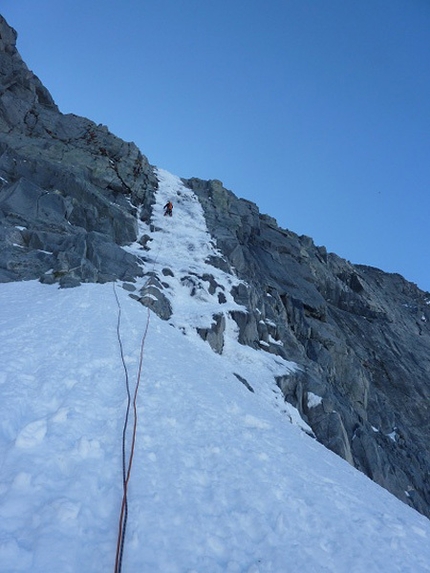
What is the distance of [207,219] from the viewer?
32.9 metres

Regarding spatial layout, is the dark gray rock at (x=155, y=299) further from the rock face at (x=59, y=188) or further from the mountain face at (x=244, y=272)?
the rock face at (x=59, y=188)

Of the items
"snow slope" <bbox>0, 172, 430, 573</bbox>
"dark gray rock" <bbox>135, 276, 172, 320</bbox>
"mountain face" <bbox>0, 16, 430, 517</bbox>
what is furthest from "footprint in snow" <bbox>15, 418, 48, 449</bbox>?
"dark gray rock" <bbox>135, 276, 172, 320</bbox>

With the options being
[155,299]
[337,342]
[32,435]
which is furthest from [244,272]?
[32,435]

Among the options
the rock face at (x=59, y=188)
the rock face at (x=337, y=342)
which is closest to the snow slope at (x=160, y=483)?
the rock face at (x=59, y=188)

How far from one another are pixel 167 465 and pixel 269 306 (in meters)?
20.7

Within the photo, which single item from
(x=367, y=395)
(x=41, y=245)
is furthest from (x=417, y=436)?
(x=41, y=245)

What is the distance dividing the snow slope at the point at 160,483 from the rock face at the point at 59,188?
7867mm

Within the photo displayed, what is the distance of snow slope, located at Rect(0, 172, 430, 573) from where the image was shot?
11.5 feet

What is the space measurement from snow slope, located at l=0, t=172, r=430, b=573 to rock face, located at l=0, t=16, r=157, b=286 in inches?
310

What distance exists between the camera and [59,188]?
2370 cm

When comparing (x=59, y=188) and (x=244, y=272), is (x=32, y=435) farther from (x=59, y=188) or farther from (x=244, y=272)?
(x=244, y=272)

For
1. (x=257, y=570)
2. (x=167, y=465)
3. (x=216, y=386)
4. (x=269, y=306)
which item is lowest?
(x=257, y=570)

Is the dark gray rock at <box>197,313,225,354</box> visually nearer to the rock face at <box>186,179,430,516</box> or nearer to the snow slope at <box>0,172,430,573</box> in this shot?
the rock face at <box>186,179,430,516</box>

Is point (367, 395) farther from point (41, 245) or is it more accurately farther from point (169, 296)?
point (41, 245)
